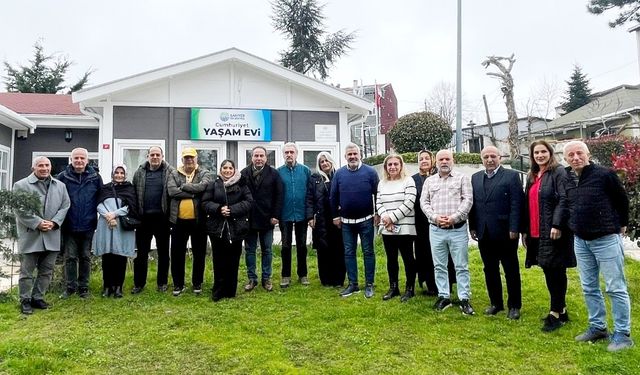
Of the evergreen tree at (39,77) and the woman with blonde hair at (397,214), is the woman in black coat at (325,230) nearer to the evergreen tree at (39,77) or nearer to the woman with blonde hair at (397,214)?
the woman with blonde hair at (397,214)

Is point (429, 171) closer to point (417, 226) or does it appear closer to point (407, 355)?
point (417, 226)

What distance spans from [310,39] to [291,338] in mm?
22227

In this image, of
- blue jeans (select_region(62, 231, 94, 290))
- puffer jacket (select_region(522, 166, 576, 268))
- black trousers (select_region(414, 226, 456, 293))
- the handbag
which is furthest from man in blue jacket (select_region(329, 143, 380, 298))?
blue jeans (select_region(62, 231, 94, 290))

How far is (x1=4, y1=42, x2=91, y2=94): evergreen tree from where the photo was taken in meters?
24.7

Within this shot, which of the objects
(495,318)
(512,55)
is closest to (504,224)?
(495,318)

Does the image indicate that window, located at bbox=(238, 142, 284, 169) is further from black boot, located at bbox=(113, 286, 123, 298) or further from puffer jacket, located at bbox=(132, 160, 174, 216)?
black boot, located at bbox=(113, 286, 123, 298)

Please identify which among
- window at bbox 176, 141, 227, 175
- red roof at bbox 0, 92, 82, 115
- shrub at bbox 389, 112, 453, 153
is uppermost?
red roof at bbox 0, 92, 82, 115

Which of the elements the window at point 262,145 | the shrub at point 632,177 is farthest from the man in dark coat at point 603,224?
the window at point 262,145

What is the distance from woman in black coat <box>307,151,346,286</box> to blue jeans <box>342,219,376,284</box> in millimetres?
389

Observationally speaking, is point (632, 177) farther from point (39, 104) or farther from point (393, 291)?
point (39, 104)

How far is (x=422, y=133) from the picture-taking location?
42.3 ft

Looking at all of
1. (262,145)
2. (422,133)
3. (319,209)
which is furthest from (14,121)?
(422,133)

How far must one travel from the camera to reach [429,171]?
5277 millimetres

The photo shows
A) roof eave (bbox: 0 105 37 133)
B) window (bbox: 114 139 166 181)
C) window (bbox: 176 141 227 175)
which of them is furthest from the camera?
roof eave (bbox: 0 105 37 133)
